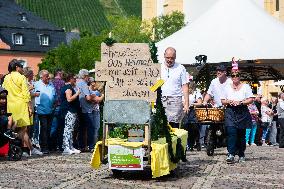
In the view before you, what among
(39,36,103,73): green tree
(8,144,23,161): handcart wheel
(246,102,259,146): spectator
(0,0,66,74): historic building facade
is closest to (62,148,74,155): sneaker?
(8,144,23,161): handcart wheel

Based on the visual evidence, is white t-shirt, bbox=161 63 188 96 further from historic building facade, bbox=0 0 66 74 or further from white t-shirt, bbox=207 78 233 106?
historic building facade, bbox=0 0 66 74

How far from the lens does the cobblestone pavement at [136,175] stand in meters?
11.3

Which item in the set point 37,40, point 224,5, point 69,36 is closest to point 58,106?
point 224,5

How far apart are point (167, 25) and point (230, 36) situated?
4037cm

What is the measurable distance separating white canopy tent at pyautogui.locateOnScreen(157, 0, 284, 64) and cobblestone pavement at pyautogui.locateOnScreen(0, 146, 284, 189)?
7.87 m

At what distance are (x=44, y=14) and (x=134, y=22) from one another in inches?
3453

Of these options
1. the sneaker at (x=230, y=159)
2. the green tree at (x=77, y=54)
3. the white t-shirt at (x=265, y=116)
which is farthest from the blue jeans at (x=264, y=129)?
the green tree at (x=77, y=54)

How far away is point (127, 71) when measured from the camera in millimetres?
12820

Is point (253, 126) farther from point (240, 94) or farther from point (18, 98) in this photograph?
point (18, 98)

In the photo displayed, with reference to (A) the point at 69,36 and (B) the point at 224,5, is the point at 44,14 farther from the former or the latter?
(B) the point at 224,5

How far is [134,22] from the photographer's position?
7775 cm

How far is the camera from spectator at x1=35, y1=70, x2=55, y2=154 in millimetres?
18234

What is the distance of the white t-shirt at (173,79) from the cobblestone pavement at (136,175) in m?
1.24

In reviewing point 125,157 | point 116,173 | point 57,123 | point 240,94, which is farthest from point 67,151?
point 125,157
